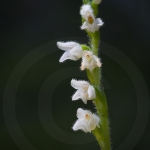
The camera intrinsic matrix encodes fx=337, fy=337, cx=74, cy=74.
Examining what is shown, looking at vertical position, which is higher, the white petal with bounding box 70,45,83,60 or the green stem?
the white petal with bounding box 70,45,83,60

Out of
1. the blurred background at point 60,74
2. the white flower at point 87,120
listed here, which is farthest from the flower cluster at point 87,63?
the blurred background at point 60,74

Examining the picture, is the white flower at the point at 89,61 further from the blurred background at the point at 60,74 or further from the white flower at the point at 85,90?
the blurred background at the point at 60,74

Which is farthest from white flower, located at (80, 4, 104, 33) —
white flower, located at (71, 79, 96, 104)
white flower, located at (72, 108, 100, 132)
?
white flower, located at (72, 108, 100, 132)

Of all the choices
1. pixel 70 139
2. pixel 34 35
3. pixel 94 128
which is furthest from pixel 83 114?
pixel 34 35

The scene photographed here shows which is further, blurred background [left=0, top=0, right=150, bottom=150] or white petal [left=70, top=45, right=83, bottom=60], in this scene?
blurred background [left=0, top=0, right=150, bottom=150]

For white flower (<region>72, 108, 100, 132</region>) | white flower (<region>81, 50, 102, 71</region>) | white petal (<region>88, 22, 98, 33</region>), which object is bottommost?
white flower (<region>72, 108, 100, 132</region>)

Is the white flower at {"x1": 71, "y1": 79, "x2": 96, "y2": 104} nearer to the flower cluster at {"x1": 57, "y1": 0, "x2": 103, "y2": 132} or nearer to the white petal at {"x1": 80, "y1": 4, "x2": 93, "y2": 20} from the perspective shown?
the flower cluster at {"x1": 57, "y1": 0, "x2": 103, "y2": 132}

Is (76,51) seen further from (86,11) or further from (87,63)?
(86,11)
